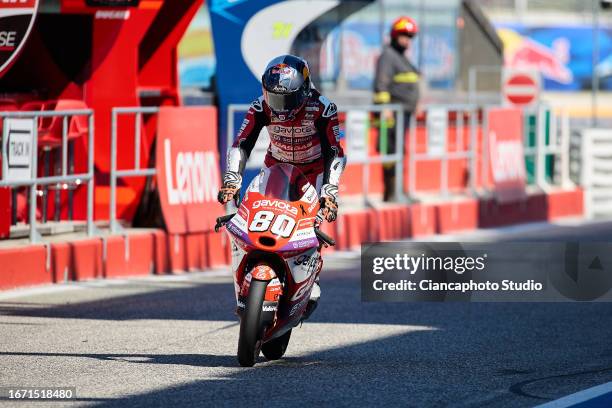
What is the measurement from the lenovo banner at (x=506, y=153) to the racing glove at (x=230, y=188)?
35.8 ft

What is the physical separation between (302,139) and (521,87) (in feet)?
46.1

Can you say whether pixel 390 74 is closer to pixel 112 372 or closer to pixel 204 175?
pixel 204 175

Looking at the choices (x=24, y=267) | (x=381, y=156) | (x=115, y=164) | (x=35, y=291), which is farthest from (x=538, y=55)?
(x=35, y=291)

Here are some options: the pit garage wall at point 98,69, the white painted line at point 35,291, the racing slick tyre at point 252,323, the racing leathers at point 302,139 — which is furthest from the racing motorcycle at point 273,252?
the pit garage wall at point 98,69

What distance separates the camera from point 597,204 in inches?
896

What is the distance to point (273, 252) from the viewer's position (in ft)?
28.7

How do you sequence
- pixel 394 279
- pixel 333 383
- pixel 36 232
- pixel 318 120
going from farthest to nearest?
pixel 36 232 < pixel 394 279 < pixel 318 120 < pixel 333 383

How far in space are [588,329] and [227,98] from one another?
5.99 meters

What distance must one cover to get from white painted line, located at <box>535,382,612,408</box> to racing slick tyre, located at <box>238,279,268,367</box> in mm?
1721

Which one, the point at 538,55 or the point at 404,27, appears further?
the point at 538,55

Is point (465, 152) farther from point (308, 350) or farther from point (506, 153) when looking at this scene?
point (308, 350)

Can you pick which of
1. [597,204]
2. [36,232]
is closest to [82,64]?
[36,232]

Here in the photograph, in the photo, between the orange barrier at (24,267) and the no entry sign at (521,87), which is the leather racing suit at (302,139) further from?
the no entry sign at (521,87)

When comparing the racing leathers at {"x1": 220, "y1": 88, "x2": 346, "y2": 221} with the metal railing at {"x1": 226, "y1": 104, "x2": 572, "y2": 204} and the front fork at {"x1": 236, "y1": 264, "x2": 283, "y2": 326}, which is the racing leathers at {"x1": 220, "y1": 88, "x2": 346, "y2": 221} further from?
the metal railing at {"x1": 226, "y1": 104, "x2": 572, "y2": 204}
